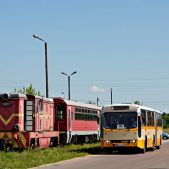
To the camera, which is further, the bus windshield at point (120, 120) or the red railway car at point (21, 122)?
the bus windshield at point (120, 120)

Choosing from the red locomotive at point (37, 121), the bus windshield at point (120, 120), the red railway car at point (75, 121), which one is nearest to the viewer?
the red locomotive at point (37, 121)

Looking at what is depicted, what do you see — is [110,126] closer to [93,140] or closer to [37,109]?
[37,109]

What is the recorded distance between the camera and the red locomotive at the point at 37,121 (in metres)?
31.1

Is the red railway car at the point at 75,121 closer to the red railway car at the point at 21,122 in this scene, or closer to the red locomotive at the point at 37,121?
the red locomotive at the point at 37,121

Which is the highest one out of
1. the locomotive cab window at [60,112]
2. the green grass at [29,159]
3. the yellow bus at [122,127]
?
the locomotive cab window at [60,112]

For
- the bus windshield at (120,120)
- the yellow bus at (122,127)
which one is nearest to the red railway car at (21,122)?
the yellow bus at (122,127)

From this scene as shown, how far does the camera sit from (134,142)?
31.6m

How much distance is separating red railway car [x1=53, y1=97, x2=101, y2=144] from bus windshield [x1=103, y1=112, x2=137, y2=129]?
6930 millimetres

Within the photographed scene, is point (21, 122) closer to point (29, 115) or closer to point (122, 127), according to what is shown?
point (29, 115)

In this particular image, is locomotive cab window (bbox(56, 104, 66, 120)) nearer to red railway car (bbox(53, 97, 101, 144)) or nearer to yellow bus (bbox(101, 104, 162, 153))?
red railway car (bbox(53, 97, 101, 144))

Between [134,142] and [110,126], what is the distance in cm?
166

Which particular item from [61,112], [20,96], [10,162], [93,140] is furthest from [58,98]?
[10,162]

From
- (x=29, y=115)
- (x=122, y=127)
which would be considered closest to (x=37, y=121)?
(x=29, y=115)

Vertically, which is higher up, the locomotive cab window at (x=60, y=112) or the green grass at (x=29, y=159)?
the locomotive cab window at (x=60, y=112)
